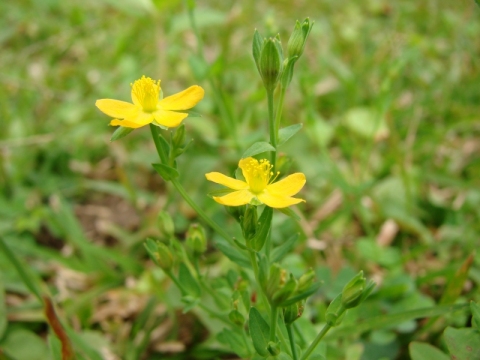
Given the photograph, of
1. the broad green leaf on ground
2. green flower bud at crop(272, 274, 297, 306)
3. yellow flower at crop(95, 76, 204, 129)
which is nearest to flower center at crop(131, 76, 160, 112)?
yellow flower at crop(95, 76, 204, 129)

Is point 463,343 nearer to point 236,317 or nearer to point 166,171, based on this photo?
point 236,317

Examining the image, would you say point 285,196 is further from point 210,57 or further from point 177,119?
point 210,57

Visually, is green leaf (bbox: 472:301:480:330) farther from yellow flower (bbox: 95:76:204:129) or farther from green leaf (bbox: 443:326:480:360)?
yellow flower (bbox: 95:76:204:129)

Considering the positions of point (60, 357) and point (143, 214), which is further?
point (143, 214)

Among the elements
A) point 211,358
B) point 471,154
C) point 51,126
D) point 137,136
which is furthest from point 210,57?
point 211,358

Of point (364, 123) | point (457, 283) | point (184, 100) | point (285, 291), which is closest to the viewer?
point (285, 291)

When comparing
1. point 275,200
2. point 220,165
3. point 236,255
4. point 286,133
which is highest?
point 220,165

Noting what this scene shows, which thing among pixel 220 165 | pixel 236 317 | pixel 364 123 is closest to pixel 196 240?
pixel 236 317

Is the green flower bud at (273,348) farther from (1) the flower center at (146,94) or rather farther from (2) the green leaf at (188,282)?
(1) the flower center at (146,94)
